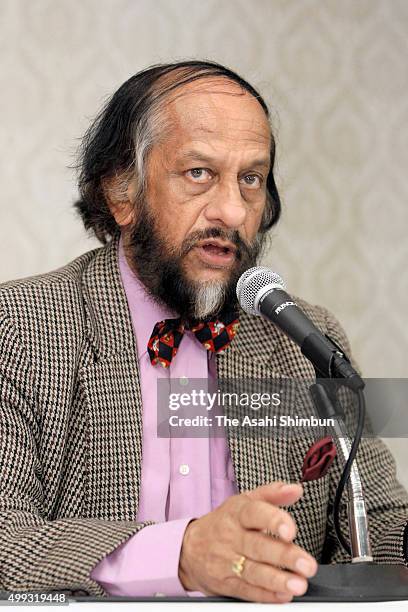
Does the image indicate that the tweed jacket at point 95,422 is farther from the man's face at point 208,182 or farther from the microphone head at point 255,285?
the microphone head at point 255,285

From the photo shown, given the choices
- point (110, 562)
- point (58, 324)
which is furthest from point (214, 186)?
point (110, 562)

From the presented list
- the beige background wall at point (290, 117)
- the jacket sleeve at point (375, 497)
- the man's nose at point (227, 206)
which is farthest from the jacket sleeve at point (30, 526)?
the beige background wall at point (290, 117)

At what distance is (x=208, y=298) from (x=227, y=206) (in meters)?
0.19

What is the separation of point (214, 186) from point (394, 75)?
118cm

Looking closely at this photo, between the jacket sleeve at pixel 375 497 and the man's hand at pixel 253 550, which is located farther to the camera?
the jacket sleeve at pixel 375 497

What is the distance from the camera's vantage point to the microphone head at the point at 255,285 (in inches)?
50.7

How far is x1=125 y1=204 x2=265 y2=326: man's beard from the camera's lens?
5.81ft

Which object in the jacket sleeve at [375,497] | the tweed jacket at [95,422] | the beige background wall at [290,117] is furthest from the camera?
the beige background wall at [290,117]

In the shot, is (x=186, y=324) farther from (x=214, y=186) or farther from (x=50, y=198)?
(x=50, y=198)

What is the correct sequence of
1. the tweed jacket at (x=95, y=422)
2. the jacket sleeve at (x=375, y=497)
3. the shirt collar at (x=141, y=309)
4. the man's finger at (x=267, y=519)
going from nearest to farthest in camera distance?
the man's finger at (x=267, y=519)
the tweed jacket at (x=95, y=422)
the jacket sleeve at (x=375, y=497)
the shirt collar at (x=141, y=309)

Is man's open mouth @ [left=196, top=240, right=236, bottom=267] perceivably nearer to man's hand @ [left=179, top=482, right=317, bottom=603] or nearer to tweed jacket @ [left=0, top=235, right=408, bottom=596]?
tweed jacket @ [left=0, top=235, right=408, bottom=596]

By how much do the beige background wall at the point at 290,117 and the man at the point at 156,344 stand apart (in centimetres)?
51

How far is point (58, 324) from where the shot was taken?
1.71m

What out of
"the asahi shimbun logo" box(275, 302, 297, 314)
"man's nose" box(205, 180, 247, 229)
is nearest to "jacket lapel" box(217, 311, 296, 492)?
"man's nose" box(205, 180, 247, 229)
